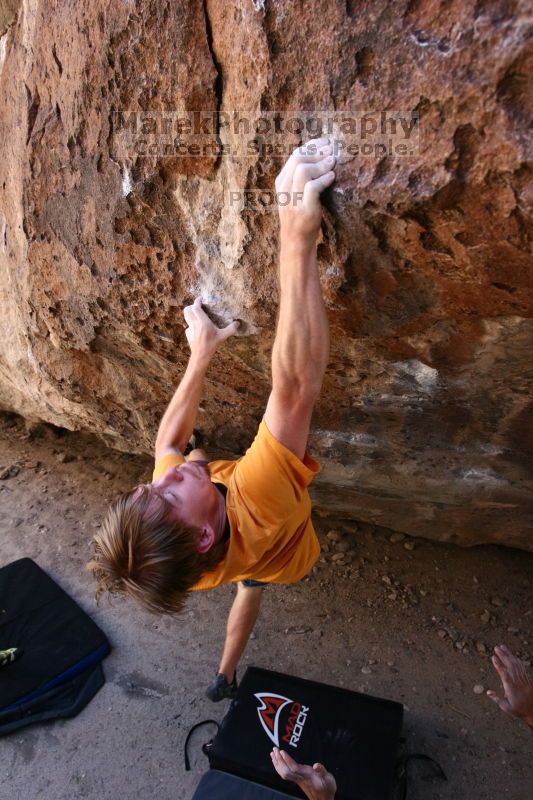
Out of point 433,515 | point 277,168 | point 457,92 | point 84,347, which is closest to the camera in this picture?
point 457,92

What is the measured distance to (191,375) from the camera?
1949 millimetres

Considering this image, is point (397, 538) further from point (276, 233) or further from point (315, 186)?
point (315, 186)

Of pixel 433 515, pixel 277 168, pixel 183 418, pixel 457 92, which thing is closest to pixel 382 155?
pixel 457 92

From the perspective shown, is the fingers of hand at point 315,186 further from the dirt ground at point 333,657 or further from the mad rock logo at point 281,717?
the dirt ground at point 333,657

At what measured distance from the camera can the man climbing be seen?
1407 millimetres

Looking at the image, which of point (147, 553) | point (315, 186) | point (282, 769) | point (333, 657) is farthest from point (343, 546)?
point (315, 186)

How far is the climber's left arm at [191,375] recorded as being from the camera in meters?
1.90

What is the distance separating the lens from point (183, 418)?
6.63ft

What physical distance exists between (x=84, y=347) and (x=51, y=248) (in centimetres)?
39

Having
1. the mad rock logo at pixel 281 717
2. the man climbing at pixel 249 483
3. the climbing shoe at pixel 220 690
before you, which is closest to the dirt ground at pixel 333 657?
the climbing shoe at pixel 220 690

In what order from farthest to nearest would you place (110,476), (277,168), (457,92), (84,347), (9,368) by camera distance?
(110,476) → (9,368) → (84,347) → (277,168) → (457,92)

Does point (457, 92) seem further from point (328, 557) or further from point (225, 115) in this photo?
point (328, 557)

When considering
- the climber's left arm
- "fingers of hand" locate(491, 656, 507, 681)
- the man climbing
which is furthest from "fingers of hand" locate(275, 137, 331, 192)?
"fingers of hand" locate(491, 656, 507, 681)

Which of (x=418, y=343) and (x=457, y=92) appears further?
(x=418, y=343)
